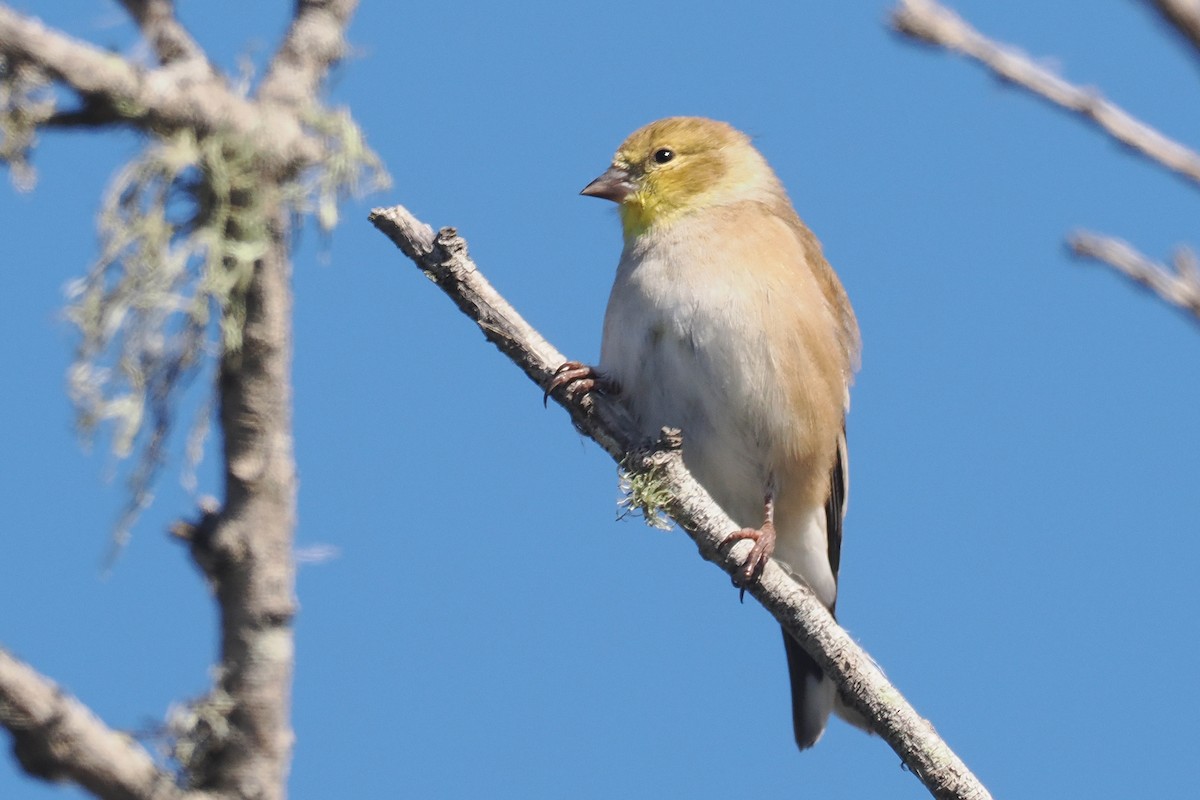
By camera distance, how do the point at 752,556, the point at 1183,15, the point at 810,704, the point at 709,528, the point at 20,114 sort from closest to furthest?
the point at 1183,15
the point at 20,114
the point at 709,528
the point at 752,556
the point at 810,704

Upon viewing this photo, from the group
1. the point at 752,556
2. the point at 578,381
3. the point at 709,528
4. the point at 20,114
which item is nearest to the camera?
the point at 20,114

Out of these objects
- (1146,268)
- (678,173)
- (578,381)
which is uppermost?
(678,173)

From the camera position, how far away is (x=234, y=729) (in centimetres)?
174

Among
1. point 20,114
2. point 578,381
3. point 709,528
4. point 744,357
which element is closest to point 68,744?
point 20,114

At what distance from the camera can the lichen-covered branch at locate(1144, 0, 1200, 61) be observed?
3.27ft

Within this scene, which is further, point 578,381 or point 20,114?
point 578,381

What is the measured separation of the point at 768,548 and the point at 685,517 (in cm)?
55

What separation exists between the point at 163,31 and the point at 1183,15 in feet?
3.74

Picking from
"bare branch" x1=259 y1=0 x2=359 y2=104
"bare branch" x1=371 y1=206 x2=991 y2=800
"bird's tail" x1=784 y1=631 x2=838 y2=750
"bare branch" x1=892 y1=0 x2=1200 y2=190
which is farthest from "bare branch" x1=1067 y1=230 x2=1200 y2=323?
"bird's tail" x1=784 y1=631 x2=838 y2=750

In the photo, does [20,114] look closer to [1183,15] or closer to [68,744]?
[68,744]

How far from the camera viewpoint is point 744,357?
16.2 feet

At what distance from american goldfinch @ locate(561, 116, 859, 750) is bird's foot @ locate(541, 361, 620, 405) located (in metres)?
0.01

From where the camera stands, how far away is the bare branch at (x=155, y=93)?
153cm

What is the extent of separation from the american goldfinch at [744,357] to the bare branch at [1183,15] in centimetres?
342
